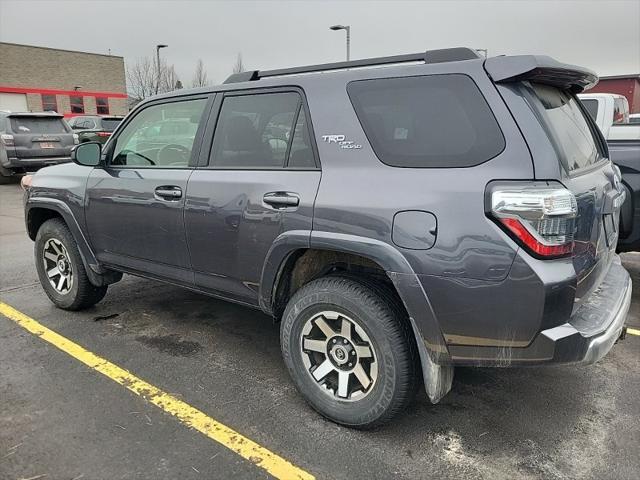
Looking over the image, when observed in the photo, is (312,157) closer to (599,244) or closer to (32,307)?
(599,244)

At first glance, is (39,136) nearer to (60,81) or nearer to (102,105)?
(60,81)

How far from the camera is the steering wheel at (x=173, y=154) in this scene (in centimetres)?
349

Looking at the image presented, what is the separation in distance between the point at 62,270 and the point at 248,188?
2368 mm

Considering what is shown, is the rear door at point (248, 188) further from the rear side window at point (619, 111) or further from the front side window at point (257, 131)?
the rear side window at point (619, 111)

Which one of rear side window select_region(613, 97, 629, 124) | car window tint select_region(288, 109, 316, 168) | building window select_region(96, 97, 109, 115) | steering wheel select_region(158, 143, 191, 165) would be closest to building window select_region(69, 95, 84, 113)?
building window select_region(96, 97, 109, 115)

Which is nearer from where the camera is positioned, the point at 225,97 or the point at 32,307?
the point at 225,97

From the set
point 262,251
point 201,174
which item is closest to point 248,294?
point 262,251

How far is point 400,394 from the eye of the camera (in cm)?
257

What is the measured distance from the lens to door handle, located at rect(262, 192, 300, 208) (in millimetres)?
2810

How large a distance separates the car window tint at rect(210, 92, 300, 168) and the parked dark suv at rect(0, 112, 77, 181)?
11280mm

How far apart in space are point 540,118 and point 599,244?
747 mm

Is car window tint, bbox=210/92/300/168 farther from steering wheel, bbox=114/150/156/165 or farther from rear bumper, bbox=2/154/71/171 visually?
rear bumper, bbox=2/154/71/171

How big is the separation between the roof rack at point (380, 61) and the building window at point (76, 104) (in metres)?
38.1

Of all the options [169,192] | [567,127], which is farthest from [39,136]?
[567,127]
